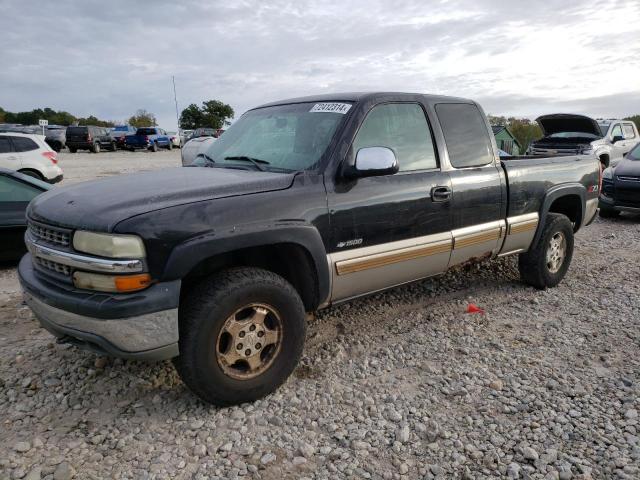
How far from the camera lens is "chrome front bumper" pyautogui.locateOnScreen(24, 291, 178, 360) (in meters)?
2.55

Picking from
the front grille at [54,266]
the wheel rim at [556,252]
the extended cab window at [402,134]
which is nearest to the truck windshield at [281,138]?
the extended cab window at [402,134]

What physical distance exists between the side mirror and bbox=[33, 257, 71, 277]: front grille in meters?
1.77

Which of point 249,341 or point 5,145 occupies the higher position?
point 5,145

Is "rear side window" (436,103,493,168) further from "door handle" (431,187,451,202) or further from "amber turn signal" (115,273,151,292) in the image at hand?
"amber turn signal" (115,273,151,292)

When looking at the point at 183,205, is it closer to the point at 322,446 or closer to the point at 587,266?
the point at 322,446

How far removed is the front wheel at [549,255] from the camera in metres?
4.95

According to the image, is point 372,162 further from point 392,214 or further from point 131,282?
point 131,282

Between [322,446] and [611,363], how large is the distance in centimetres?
229

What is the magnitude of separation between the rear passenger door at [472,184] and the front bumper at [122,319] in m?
2.36

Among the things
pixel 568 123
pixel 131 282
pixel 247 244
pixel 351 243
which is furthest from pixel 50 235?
pixel 568 123

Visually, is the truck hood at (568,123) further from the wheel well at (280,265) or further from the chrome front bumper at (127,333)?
the chrome front bumper at (127,333)

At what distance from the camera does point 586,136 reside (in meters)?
13.7

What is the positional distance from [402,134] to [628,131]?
45.7ft

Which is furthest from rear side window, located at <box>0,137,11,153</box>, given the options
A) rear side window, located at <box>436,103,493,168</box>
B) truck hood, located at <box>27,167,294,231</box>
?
rear side window, located at <box>436,103,493,168</box>
